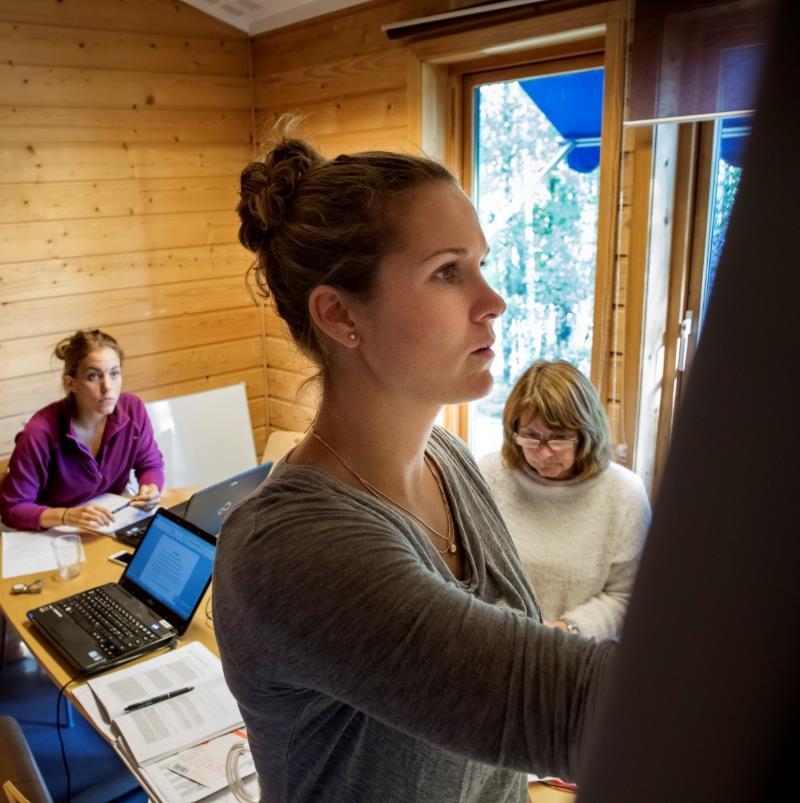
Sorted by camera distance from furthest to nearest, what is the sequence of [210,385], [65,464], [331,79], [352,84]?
[210,385], [331,79], [352,84], [65,464]

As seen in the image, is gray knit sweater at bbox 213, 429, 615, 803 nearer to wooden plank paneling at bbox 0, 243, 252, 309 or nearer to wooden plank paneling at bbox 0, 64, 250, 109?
wooden plank paneling at bbox 0, 243, 252, 309

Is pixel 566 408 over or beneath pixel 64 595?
over

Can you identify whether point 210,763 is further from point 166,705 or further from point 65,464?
point 65,464

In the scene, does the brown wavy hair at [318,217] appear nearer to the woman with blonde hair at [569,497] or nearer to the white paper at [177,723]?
the white paper at [177,723]

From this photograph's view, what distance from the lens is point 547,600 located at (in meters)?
2.23

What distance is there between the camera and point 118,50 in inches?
150

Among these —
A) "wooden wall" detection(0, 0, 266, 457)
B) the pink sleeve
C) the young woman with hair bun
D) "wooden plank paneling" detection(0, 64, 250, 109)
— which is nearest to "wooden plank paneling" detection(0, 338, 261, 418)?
"wooden wall" detection(0, 0, 266, 457)

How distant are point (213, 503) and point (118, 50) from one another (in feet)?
8.67

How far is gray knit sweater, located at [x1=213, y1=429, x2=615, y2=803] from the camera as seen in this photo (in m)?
0.50

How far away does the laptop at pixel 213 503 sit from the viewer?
2.25 meters

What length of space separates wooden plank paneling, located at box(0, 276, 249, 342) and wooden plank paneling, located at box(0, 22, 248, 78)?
1081mm

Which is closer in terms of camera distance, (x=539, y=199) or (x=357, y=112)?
(x=539, y=199)

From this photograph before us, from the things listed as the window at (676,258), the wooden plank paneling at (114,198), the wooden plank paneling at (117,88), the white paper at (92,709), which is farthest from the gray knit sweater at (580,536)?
the wooden plank paneling at (117,88)

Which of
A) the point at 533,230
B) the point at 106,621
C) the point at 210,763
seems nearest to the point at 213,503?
the point at 106,621
